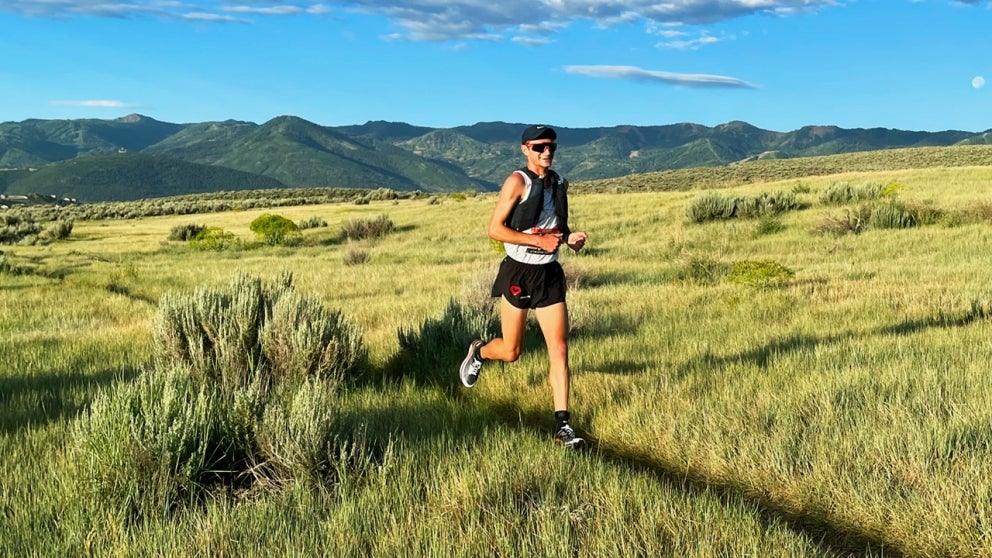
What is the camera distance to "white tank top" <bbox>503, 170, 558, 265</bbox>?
17.0ft

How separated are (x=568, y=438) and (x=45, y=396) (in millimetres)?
4002

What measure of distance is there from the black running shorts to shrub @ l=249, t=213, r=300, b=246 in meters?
22.7

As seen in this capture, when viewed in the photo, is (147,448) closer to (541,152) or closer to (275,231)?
(541,152)

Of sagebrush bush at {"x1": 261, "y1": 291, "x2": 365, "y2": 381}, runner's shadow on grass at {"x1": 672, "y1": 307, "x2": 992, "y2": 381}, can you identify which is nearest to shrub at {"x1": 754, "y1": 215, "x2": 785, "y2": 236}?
runner's shadow on grass at {"x1": 672, "y1": 307, "x2": 992, "y2": 381}

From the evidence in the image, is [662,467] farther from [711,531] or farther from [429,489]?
[429,489]

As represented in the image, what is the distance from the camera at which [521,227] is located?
520cm

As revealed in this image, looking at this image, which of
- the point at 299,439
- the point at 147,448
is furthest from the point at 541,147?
the point at 147,448

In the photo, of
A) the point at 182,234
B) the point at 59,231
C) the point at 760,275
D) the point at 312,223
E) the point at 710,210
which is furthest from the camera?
the point at 312,223

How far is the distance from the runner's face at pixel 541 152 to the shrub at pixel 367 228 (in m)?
23.3

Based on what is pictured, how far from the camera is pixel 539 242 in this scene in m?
5.01

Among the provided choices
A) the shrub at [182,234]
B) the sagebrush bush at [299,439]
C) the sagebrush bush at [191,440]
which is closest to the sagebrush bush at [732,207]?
the sagebrush bush at [191,440]

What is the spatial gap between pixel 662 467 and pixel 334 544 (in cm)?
215

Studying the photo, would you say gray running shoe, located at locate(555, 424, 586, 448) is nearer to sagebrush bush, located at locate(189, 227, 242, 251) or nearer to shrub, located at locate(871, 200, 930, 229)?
shrub, located at locate(871, 200, 930, 229)

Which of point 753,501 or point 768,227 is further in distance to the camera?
point 768,227
